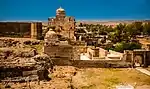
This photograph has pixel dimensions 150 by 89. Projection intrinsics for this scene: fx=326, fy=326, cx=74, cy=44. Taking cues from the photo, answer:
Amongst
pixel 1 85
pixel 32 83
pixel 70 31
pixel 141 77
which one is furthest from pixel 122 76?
pixel 70 31

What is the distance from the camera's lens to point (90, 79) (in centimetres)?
1730

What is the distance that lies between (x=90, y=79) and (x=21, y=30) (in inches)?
620

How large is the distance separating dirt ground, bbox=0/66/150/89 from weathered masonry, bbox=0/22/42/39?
10.3 m

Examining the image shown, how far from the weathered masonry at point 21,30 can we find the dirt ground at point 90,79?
1029 cm

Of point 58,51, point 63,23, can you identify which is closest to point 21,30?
point 63,23

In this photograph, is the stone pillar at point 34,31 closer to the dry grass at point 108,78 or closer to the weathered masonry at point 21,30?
the weathered masonry at point 21,30

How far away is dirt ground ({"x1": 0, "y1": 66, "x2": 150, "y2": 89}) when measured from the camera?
14164 mm

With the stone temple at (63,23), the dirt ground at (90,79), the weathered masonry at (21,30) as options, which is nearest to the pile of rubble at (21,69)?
the dirt ground at (90,79)

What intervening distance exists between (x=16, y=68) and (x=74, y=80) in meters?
3.35

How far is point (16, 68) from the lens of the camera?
582 inches

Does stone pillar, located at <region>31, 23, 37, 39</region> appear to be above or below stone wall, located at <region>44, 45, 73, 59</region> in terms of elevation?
above

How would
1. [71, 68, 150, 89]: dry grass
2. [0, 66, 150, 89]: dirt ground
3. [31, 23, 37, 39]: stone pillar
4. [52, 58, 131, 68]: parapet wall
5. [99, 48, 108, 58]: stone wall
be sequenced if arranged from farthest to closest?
[31, 23, 37, 39]: stone pillar → [99, 48, 108, 58]: stone wall → [52, 58, 131, 68]: parapet wall → [71, 68, 150, 89]: dry grass → [0, 66, 150, 89]: dirt ground

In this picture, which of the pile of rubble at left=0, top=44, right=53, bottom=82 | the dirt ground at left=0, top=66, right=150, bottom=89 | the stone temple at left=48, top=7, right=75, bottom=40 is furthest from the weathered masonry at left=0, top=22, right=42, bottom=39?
the pile of rubble at left=0, top=44, right=53, bottom=82

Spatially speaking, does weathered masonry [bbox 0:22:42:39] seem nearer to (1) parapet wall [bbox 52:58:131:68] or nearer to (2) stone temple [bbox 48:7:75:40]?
(2) stone temple [bbox 48:7:75:40]
